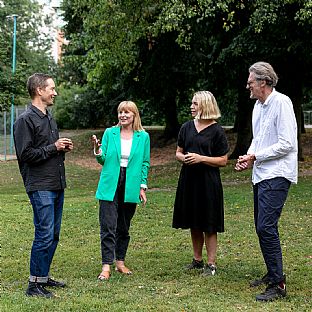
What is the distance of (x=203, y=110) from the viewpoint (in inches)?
281

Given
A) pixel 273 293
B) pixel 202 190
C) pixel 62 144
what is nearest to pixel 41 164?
pixel 62 144

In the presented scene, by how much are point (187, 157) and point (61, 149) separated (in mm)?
1459

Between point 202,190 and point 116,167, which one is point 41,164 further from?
point 202,190

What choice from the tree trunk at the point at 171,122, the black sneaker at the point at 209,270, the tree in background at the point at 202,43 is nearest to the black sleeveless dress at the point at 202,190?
the black sneaker at the point at 209,270

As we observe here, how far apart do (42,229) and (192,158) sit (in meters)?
1.78

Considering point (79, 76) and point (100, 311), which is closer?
point (100, 311)

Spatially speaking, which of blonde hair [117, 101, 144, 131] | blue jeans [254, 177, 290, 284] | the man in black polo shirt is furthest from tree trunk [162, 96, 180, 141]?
blue jeans [254, 177, 290, 284]

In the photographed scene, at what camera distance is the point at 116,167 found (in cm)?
714

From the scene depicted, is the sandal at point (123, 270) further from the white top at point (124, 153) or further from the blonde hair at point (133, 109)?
the blonde hair at point (133, 109)

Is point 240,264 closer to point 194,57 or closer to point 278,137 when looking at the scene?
point 278,137

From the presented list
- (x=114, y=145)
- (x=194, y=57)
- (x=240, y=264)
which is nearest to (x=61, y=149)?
(x=114, y=145)

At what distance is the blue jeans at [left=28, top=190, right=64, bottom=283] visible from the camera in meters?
6.26

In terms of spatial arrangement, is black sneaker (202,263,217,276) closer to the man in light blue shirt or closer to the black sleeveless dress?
the black sleeveless dress

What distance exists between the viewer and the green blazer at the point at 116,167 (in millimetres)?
7125
